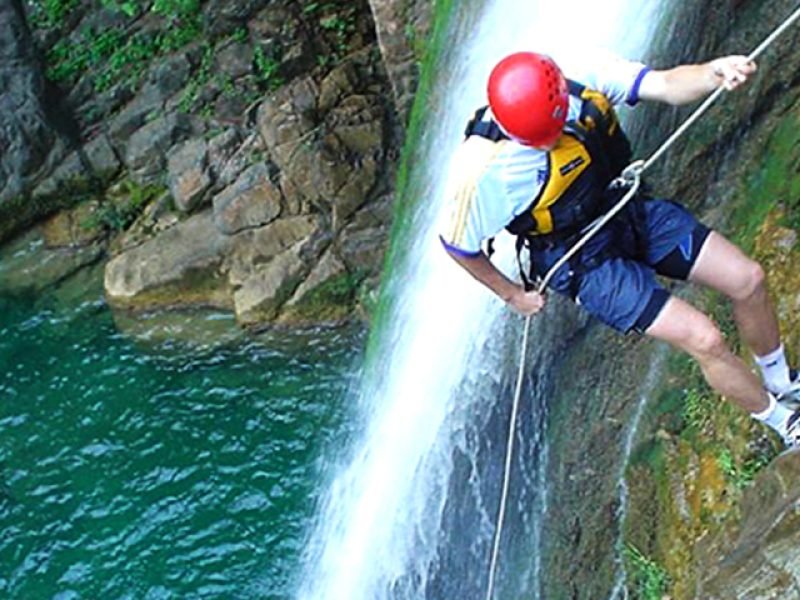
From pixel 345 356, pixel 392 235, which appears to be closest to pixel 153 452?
pixel 345 356

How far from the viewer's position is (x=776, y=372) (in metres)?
4.60

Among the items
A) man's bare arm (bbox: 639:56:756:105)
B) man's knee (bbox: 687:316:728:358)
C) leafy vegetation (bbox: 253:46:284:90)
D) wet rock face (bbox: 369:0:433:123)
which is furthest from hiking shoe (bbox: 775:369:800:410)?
leafy vegetation (bbox: 253:46:284:90)

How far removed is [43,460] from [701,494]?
7.20 meters

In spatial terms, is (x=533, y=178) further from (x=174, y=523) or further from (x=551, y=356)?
(x=174, y=523)

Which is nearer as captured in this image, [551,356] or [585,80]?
[585,80]

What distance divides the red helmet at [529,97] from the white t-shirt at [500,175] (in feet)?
0.44

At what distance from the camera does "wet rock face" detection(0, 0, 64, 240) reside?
13.7 meters

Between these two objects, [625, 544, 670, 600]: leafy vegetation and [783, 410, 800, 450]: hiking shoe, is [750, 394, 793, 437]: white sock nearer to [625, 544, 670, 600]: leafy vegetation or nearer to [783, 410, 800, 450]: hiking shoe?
[783, 410, 800, 450]: hiking shoe

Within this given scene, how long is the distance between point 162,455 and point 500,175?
6916 mm

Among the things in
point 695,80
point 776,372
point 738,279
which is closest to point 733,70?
point 695,80

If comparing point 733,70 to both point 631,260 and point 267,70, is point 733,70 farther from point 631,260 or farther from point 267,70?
point 267,70

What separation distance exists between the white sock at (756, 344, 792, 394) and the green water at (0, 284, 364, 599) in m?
4.98

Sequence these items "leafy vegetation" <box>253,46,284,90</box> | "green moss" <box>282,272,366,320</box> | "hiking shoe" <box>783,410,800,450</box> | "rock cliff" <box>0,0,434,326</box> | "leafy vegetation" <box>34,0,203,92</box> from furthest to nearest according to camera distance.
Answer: "leafy vegetation" <box>34,0,203,92</box> < "leafy vegetation" <box>253,46,284,90</box> < "rock cliff" <box>0,0,434,326</box> < "green moss" <box>282,272,366,320</box> < "hiking shoe" <box>783,410,800,450</box>

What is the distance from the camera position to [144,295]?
1195 cm
